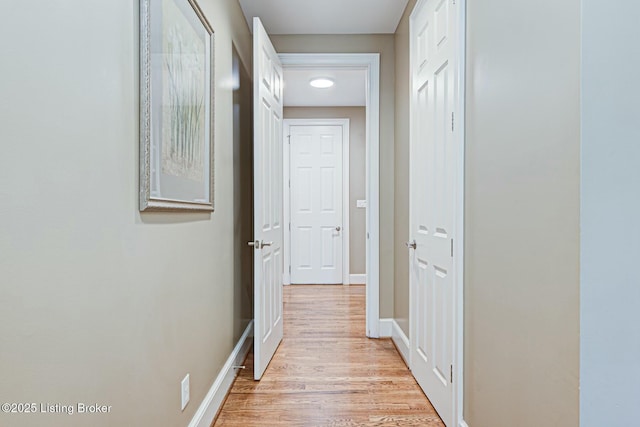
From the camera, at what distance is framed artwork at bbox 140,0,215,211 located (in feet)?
4.05

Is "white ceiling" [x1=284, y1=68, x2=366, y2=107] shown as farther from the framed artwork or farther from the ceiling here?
the framed artwork

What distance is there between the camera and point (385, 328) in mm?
3320

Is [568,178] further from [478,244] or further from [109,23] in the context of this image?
[109,23]

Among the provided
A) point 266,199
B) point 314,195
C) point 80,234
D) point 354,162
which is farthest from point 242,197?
point 354,162

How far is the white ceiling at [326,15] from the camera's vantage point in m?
2.79

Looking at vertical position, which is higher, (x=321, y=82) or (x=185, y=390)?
(x=321, y=82)

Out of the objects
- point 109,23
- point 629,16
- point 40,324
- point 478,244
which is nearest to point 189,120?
point 109,23

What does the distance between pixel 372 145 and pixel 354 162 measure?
91.4 inches

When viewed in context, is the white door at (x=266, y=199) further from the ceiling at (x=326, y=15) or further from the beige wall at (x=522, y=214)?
the beige wall at (x=522, y=214)

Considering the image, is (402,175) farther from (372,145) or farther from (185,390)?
(185,390)

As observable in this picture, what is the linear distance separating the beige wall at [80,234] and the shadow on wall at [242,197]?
1.14 meters

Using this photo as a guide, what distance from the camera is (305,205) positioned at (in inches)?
223

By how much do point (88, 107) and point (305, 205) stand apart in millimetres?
4733

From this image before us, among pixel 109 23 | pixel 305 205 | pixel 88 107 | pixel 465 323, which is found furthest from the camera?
pixel 305 205
